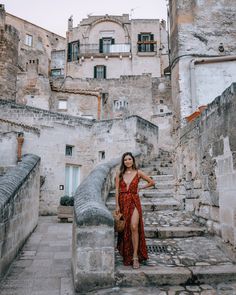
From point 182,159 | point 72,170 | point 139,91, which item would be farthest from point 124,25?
point 182,159

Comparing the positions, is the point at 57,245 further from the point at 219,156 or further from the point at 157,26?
the point at 157,26

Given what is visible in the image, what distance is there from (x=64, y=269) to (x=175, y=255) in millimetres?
1565

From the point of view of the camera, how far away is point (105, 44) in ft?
103

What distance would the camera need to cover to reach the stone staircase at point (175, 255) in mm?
3289

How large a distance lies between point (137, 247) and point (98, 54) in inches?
1130

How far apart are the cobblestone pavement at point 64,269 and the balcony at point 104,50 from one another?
2722 centimetres

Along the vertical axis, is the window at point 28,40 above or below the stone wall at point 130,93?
above

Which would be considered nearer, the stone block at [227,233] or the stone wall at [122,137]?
the stone block at [227,233]

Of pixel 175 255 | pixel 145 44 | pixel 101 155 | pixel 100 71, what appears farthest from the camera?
pixel 145 44

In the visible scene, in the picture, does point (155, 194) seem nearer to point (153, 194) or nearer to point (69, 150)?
point (153, 194)

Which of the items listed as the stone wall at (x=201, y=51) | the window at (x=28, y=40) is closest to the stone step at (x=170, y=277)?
the stone wall at (x=201, y=51)

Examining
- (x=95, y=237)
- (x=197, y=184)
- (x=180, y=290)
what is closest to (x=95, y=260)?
(x=95, y=237)

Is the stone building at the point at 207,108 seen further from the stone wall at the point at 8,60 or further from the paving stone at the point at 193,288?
the stone wall at the point at 8,60

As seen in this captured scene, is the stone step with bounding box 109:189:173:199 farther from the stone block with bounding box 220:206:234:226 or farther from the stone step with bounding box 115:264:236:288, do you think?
the stone step with bounding box 115:264:236:288
